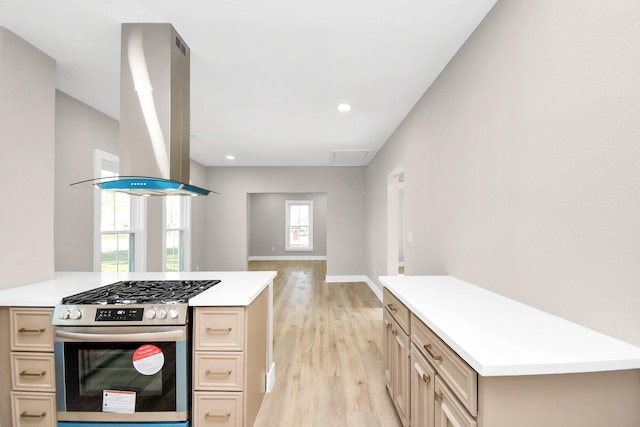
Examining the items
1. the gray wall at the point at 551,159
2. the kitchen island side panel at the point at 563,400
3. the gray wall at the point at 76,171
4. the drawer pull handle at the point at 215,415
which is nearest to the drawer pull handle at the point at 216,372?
the drawer pull handle at the point at 215,415

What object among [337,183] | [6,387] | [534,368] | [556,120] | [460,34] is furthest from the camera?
[337,183]

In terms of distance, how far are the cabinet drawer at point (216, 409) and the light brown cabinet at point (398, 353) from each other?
95 centimetres

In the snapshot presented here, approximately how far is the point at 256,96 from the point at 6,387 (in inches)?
109

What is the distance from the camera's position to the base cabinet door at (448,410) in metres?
1.14

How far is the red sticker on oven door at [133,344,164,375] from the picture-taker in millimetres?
1744

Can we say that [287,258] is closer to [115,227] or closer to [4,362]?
[115,227]

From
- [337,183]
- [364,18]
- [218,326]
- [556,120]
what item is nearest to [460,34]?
[364,18]

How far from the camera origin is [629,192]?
3.55 ft

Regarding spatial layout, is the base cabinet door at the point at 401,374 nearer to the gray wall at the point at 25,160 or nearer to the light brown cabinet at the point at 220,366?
the light brown cabinet at the point at 220,366

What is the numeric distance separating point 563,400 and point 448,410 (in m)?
0.40

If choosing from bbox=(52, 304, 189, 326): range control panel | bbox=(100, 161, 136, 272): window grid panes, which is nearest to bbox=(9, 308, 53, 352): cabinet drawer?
bbox=(52, 304, 189, 326): range control panel

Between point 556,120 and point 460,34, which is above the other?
point 460,34

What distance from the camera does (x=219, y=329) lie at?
1.80m

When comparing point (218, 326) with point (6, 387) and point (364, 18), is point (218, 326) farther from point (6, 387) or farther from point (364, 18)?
point (364, 18)
